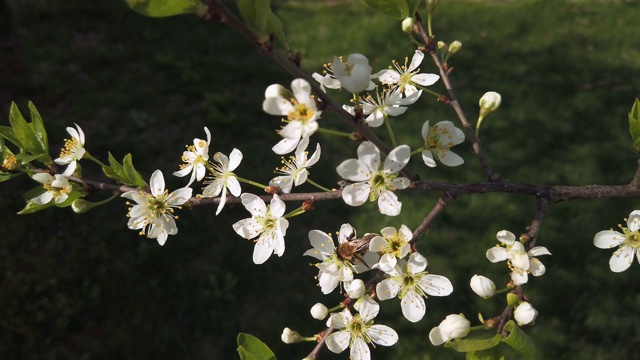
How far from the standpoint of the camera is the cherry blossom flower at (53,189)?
1.66 metres

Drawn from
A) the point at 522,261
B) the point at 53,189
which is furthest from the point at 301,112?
the point at 53,189

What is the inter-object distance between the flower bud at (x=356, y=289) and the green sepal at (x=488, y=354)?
319mm

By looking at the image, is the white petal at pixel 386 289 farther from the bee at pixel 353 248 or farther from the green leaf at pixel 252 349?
the green leaf at pixel 252 349

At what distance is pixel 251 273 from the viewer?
3.86m

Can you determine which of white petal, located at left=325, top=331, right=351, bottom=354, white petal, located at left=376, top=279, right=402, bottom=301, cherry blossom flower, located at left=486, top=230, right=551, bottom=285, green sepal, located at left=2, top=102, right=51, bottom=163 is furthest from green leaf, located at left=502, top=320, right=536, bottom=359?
green sepal, located at left=2, top=102, right=51, bottom=163

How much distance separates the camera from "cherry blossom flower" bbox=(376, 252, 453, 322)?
1480 millimetres

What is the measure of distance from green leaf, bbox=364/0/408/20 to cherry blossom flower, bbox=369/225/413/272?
68 centimetres

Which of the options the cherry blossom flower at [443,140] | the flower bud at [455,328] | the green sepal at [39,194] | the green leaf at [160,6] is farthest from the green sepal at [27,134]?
the flower bud at [455,328]

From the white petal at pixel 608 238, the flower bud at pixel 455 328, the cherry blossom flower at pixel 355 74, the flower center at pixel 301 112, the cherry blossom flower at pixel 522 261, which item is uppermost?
the cherry blossom flower at pixel 355 74

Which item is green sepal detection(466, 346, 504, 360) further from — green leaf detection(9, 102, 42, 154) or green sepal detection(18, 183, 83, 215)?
green leaf detection(9, 102, 42, 154)

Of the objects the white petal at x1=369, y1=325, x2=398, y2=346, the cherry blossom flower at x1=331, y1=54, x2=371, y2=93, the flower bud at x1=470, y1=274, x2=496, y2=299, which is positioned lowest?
the white petal at x1=369, y1=325, x2=398, y2=346

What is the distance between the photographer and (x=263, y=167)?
4453mm

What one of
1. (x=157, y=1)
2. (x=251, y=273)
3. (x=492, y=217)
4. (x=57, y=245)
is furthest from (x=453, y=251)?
(x=157, y=1)

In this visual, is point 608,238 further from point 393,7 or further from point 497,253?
point 393,7
